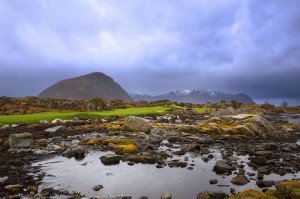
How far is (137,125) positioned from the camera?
42.7 m

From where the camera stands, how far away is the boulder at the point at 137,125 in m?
42.3

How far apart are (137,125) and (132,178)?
21.5 metres

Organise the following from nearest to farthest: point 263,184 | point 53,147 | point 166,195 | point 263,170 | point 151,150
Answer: point 166,195
point 263,184
point 263,170
point 151,150
point 53,147

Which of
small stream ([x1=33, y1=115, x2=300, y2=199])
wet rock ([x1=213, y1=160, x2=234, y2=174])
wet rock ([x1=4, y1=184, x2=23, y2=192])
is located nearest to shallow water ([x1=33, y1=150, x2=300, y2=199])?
small stream ([x1=33, y1=115, x2=300, y2=199])

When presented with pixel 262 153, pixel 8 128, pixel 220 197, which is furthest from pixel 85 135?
pixel 220 197

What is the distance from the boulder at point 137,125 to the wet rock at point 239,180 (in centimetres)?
2215

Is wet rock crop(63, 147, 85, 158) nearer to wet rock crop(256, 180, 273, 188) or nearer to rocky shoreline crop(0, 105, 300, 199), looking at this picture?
rocky shoreline crop(0, 105, 300, 199)

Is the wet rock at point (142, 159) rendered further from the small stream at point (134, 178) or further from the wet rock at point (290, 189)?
the wet rock at point (290, 189)

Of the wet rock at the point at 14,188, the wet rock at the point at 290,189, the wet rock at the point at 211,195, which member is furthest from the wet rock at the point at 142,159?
the wet rock at the point at 290,189

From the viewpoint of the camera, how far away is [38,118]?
54250 millimetres

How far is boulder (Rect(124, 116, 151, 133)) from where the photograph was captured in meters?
42.3

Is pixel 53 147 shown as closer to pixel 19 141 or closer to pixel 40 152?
pixel 40 152

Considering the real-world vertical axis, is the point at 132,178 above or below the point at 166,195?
above

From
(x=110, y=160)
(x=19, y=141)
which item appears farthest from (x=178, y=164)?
(x=19, y=141)
